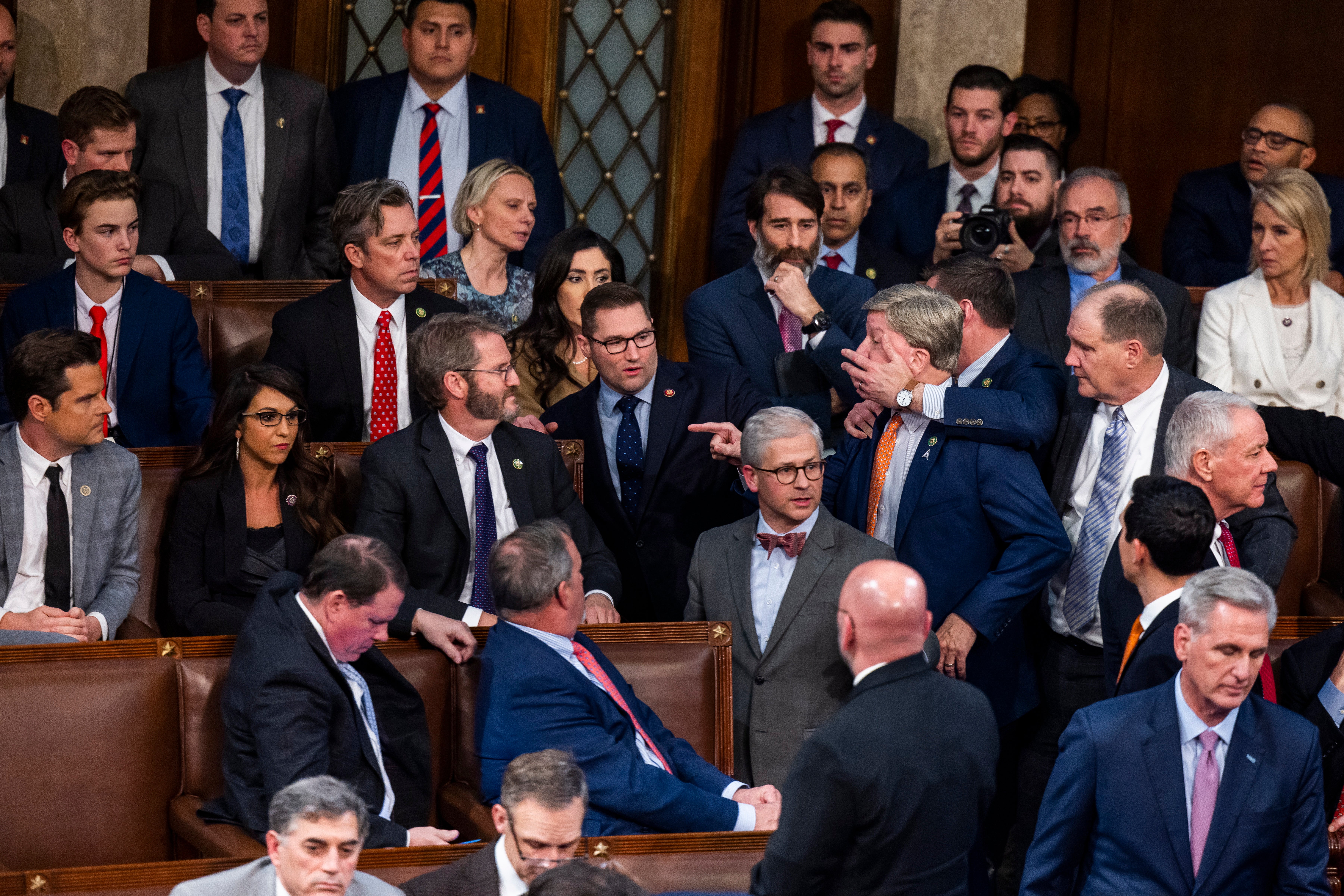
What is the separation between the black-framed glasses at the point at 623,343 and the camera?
418 centimetres

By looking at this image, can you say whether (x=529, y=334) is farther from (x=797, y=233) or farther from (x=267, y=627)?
(x=267, y=627)

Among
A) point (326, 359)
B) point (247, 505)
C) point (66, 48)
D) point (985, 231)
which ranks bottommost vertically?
point (247, 505)

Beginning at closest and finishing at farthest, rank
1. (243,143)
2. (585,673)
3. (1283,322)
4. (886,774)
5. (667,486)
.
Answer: (886,774) < (585,673) < (667,486) < (1283,322) < (243,143)

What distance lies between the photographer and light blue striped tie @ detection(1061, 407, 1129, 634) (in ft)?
12.8

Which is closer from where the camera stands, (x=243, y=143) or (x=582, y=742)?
(x=582, y=742)

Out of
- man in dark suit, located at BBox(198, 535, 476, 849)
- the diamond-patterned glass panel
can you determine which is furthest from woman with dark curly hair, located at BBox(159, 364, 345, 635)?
the diamond-patterned glass panel

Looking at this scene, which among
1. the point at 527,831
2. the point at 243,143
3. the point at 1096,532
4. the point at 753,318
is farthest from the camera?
the point at 243,143

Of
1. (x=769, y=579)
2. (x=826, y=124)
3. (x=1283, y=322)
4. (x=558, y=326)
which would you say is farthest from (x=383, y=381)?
(x=1283, y=322)

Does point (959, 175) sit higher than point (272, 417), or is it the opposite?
point (959, 175)

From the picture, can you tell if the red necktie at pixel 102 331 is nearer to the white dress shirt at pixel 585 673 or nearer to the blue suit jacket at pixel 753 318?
the blue suit jacket at pixel 753 318

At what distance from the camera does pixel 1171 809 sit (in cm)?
283

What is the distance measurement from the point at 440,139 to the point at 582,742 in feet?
10.1

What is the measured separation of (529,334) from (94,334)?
1.21 metres

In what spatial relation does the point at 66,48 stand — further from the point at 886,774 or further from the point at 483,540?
the point at 886,774
